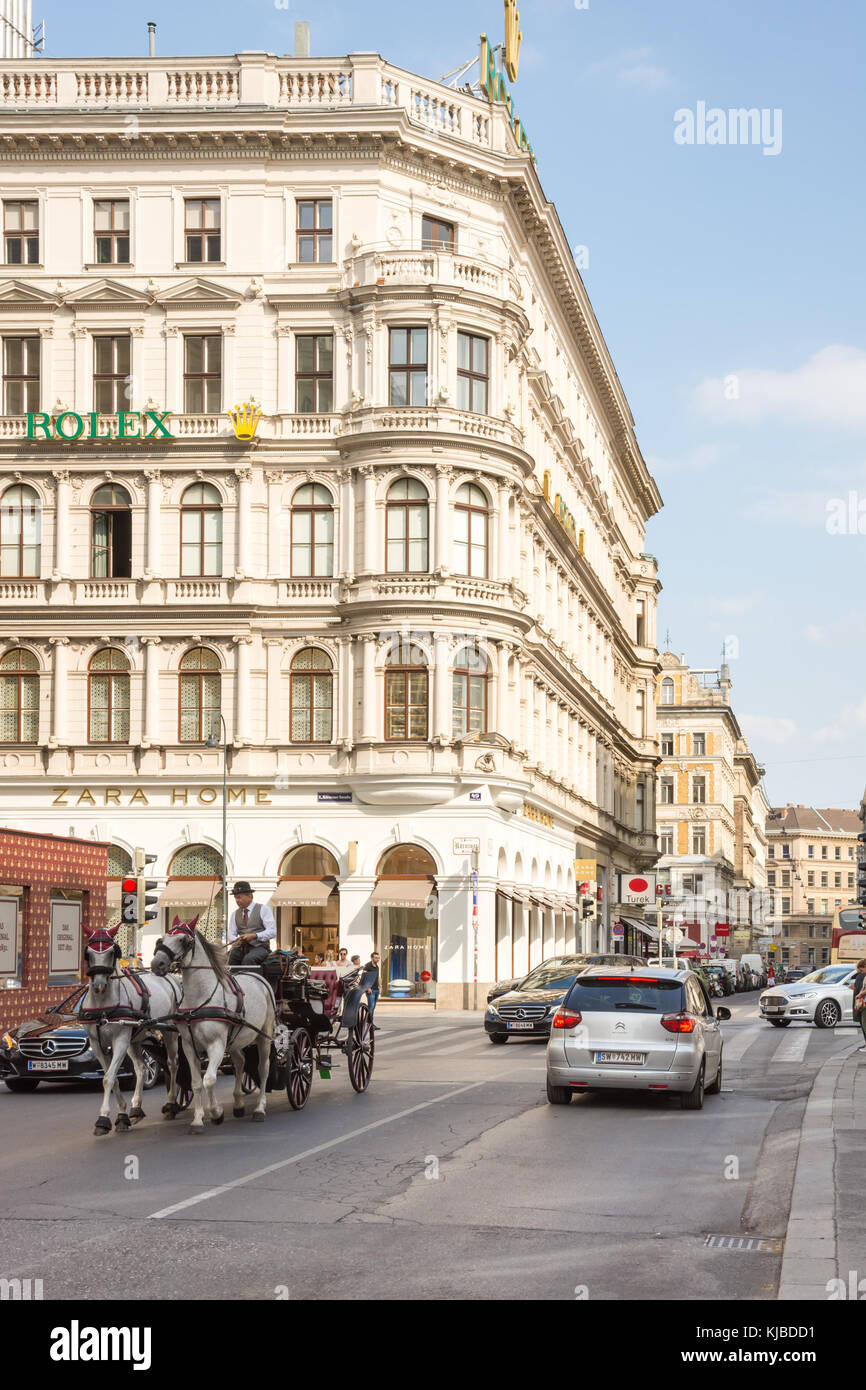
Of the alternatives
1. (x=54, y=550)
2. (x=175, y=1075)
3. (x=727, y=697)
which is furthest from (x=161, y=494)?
(x=727, y=697)

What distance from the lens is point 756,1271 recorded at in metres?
9.41

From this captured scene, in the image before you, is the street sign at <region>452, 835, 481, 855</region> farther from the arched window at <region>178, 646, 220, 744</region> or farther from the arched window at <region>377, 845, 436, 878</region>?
the arched window at <region>178, 646, 220, 744</region>

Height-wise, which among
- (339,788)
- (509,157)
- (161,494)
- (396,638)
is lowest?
(339,788)

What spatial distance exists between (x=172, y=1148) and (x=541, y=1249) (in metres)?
5.55

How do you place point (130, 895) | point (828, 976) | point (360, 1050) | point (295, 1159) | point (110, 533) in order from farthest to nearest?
point (110, 533)
point (828, 976)
point (130, 895)
point (360, 1050)
point (295, 1159)

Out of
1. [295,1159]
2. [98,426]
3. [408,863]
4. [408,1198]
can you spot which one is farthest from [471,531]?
[408,1198]

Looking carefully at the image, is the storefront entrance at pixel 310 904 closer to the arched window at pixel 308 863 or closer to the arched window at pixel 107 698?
the arched window at pixel 308 863

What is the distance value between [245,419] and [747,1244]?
40156 millimetres

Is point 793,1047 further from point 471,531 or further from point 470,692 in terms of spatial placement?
point 471,531

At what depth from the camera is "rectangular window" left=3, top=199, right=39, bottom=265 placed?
49.8 metres

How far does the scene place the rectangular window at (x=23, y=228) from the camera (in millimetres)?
49781

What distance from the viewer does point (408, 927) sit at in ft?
156

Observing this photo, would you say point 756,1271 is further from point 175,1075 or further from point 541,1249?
point 175,1075

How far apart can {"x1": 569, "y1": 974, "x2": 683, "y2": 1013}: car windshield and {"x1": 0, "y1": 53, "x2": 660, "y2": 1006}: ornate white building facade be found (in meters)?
28.2
